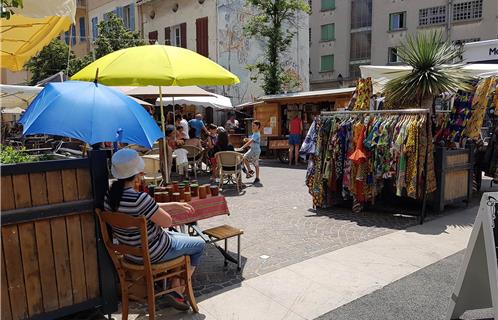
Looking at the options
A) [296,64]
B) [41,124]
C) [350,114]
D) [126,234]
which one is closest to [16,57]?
[41,124]

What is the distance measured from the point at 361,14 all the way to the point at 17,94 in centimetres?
3395

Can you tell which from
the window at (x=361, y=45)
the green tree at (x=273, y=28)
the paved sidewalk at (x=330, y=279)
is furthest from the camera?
the window at (x=361, y=45)

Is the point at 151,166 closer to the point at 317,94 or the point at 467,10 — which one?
the point at 317,94

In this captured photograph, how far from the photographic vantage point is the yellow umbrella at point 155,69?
4.57 m

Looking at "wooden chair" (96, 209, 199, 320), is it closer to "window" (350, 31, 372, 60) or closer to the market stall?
the market stall

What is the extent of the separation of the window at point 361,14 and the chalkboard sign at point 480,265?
37.6m

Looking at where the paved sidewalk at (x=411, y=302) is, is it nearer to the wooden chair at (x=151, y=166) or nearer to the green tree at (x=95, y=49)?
the wooden chair at (x=151, y=166)

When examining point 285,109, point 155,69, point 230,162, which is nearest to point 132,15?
point 285,109

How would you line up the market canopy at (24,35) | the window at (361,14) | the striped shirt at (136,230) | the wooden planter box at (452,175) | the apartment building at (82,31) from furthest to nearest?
the window at (361,14)
the apartment building at (82,31)
the wooden planter box at (452,175)
the market canopy at (24,35)
the striped shirt at (136,230)

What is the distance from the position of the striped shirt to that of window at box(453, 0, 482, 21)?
34.5 m

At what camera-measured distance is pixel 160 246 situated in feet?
11.7

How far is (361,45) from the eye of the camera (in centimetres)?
3844

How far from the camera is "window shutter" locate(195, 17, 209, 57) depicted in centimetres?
2459

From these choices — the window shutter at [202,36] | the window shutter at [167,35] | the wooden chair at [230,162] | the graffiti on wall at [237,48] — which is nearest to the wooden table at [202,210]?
the wooden chair at [230,162]
